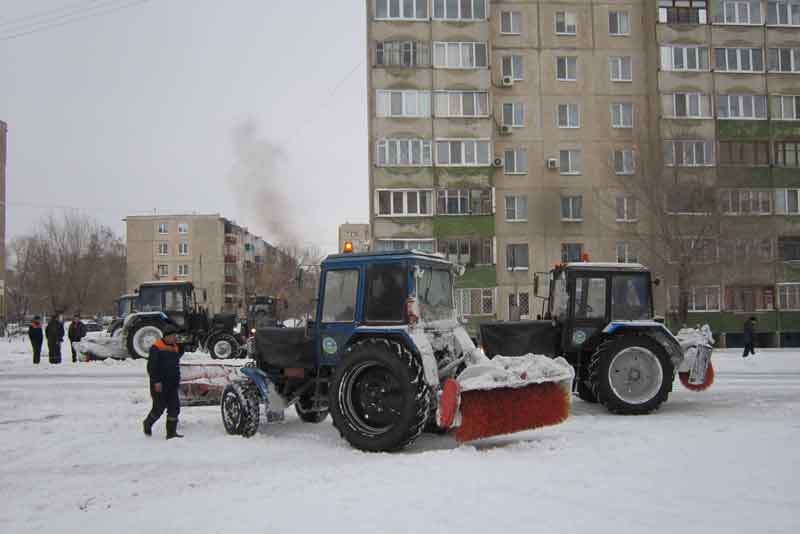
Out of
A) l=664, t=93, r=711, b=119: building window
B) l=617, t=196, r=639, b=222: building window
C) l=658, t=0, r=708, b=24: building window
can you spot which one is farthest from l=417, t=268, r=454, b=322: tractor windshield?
l=658, t=0, r=708, b=24: building window

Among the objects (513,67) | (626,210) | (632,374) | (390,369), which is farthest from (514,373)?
(513,67)

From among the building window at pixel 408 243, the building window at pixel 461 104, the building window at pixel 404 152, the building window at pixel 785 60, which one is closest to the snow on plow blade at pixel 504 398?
the building window at pixel 408 243

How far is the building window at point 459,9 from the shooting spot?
39.4 meters

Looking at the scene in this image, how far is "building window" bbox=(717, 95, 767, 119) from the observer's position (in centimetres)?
4097

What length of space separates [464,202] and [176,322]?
63.3 feet

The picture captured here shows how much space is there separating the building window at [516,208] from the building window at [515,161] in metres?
1.40

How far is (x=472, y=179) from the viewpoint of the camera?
128ft

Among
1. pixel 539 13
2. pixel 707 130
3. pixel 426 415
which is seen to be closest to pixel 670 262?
pixel 707 130

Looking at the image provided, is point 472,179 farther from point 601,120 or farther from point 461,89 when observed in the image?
point 601,120

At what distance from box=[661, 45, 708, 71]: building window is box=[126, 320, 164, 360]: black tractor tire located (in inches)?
1201

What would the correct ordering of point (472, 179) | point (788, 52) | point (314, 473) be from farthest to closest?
1. point (788, 52)
2. point (472, 179)
3. point (314, 473)

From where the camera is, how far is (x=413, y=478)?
23.5 ft

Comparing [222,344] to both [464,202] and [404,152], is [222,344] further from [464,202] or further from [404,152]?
[464,202]

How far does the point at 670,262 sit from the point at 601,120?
9427mm
